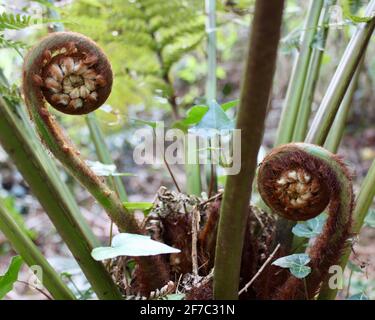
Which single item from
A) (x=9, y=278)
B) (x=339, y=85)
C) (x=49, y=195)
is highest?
(x=339, y=85)

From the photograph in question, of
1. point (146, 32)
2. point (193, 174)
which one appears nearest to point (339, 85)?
point (193, 174)

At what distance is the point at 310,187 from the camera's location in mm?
622

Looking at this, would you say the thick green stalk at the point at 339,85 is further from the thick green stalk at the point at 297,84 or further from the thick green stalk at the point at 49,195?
the thick green stalk at the point at 49,195

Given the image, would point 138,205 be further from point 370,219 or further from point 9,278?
point 370,219

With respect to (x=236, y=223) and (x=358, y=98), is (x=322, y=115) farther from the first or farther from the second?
(x=358, y=98)

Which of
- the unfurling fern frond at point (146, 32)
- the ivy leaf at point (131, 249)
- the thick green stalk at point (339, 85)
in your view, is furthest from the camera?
the unfurling fern frond at point (146, 32)

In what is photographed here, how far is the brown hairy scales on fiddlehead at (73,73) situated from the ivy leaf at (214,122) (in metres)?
0.22

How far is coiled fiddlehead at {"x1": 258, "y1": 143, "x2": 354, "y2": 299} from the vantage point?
0.62 m

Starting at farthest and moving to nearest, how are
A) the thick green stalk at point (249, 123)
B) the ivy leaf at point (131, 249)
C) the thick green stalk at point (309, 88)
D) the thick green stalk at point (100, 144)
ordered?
the thick green stalk at point (100, 144) → the thick green stalk at point (309, 88) → the ivy leaf at point (131, 249) → the thick green stalk at point (249, 123)

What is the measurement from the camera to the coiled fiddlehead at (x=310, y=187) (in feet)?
2.02

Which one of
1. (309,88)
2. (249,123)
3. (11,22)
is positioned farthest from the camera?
(309,88)

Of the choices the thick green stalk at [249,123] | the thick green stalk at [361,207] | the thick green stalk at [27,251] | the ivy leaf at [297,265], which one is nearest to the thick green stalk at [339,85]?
the thick green stalk at [361,207]

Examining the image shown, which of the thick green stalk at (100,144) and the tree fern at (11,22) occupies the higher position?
the tree fern at (11,22)

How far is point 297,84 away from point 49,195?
1.70 feet
